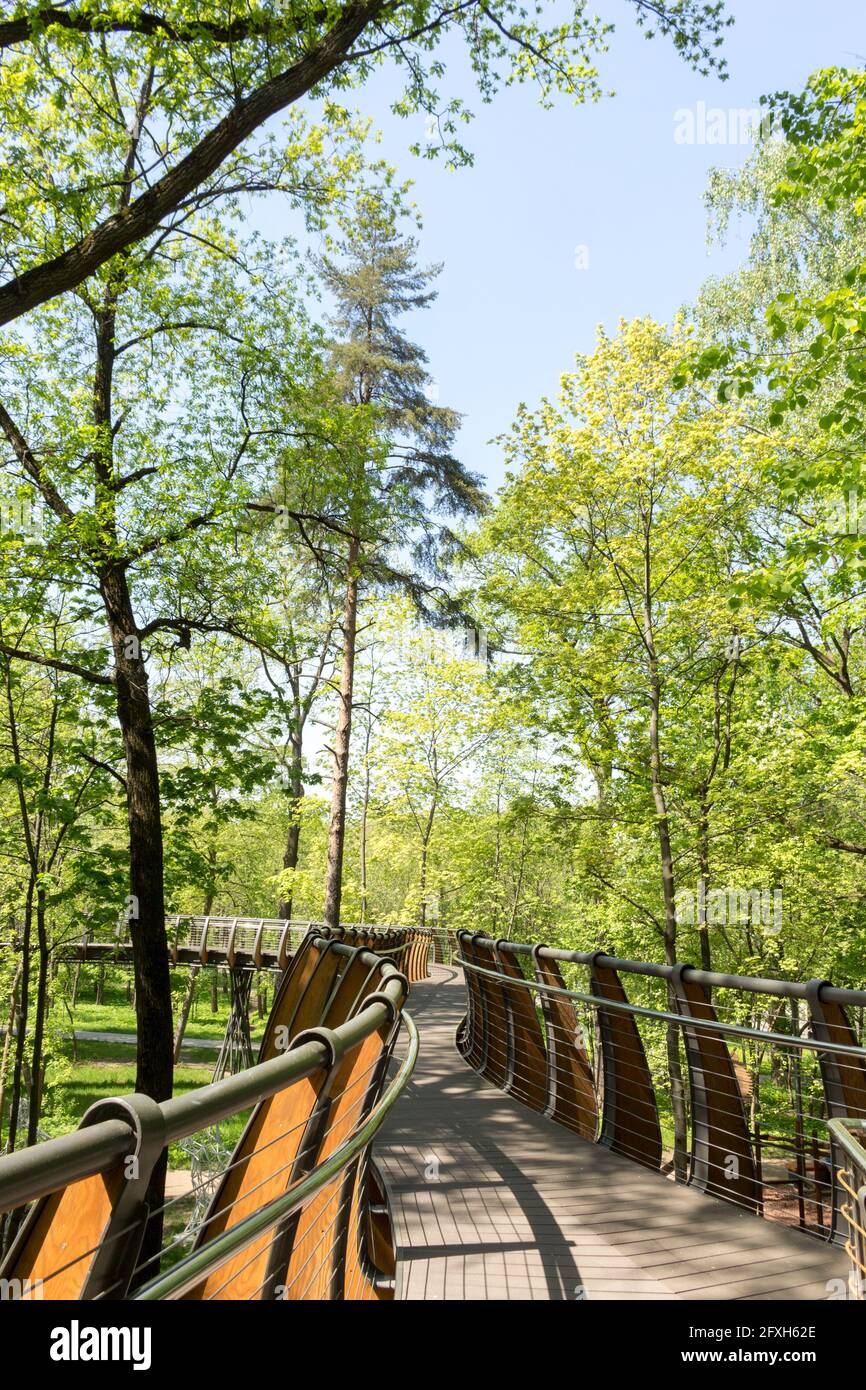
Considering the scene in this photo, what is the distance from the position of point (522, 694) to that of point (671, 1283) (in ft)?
40.1

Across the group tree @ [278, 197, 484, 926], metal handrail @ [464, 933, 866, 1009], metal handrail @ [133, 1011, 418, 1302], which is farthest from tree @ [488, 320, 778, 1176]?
metal handrail @ [133, 1011, 418, 1302]

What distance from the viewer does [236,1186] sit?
2.39 m

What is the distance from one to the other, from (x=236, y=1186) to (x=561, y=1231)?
2684mm

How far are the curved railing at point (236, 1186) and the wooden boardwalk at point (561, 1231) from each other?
50 centimetres

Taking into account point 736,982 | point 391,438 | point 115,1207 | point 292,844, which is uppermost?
point 391,438

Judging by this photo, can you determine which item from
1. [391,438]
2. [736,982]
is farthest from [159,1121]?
[391,438]

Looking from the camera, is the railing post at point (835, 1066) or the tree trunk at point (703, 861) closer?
the railing post at point (835, 1066)

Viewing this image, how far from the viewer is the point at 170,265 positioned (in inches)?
569

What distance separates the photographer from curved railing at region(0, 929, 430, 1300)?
1303mm

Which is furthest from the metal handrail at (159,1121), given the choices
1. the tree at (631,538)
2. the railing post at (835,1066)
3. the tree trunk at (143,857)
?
the tree at (631,538)

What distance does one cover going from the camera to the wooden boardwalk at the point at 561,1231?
149 inches

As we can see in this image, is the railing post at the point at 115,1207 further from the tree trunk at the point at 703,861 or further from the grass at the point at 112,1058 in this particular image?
the tree trunk at the point at 703,861

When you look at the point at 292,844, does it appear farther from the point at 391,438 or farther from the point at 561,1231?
the point at 561,1231

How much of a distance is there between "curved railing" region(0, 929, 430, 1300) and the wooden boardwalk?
496mm
